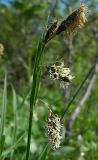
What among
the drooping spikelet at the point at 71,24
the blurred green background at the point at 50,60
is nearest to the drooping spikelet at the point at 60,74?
the drooping spikelet at the point at 71,24

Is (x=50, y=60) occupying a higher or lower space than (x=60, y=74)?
higher

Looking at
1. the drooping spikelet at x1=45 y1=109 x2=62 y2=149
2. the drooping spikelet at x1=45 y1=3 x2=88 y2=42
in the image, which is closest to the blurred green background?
the drooping spikelet at x1=45 y1=109 x2=62 y2=149

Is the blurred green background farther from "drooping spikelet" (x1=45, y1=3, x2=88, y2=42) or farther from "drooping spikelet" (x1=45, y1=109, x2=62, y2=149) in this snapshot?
"drooping spikelet" (x1=45, y1=3, x2=88, y2=42)

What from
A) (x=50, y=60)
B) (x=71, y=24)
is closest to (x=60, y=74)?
(x=71, y=24)

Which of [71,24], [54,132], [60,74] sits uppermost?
[71,24]

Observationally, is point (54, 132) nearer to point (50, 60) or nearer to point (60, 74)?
point (60, 74)

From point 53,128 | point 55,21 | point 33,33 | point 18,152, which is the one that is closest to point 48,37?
point 55,21

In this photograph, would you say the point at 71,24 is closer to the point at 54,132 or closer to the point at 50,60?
the point at 54,132

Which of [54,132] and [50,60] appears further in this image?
[50,60]

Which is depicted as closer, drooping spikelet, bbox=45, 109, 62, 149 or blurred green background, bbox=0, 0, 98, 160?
drooping spikelet, bbox=45, 109, 62, 149

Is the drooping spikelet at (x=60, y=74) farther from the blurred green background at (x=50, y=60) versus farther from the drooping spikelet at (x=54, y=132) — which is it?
the blurred green background at (x=50, y=60)

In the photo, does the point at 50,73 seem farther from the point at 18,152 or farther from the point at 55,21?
the point at 18,152
